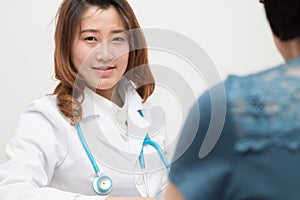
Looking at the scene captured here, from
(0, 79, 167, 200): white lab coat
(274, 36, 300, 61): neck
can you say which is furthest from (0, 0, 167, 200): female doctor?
(274, 36, 300, 61): neck

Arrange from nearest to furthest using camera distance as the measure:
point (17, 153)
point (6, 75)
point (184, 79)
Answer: point (17, 153)
point (6, 75)
point (184, 79)

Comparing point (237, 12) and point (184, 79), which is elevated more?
point (237, 12)

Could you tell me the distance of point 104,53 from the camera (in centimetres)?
124

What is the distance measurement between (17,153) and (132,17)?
0.53 meters

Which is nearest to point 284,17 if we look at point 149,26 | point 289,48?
point 289,48

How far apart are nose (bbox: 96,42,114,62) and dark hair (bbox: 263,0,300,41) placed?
31.5 inches

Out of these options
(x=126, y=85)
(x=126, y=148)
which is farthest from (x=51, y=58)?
(x=126, y=148)

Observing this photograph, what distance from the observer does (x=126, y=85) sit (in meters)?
1.39

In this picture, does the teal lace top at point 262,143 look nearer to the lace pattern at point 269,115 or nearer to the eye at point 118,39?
the lace pattern at point 269,115

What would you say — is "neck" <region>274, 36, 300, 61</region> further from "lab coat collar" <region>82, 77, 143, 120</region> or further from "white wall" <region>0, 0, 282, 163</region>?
"white wall" <region>0, 0, 282, 163</region>

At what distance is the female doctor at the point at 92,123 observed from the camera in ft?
3.63

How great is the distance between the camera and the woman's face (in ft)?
4.01

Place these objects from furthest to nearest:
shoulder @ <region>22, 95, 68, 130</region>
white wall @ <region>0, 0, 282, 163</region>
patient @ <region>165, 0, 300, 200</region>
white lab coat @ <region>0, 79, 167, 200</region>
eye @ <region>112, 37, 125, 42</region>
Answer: white wall @ <region>0, 0, 282, 163</region>
eye @ <region>112, 37, 125, 42</region>
shoulder @ <region>22, 95, 68, 130</region>
white lab coat @ <region>0, 79, 167, 200</region>
patient @ <region>165, 0, 300, 200</region>

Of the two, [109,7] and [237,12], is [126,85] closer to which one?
[109,7]
